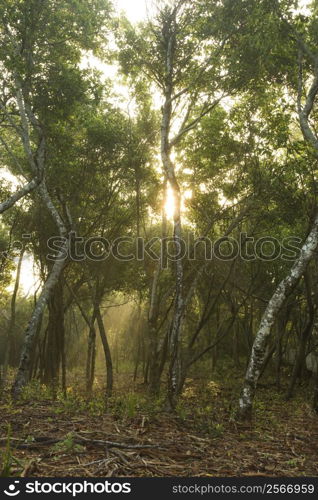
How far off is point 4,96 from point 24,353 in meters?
8.61

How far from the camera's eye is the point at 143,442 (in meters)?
7.22

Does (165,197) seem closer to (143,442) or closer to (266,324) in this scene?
(266,324)

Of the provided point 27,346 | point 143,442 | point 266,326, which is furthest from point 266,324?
point 27,346

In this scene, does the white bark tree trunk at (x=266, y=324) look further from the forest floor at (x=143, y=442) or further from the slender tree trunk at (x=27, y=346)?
the slender tree trunk at (x=27, y=346)

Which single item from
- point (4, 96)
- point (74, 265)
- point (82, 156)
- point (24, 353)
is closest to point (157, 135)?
point (82, 156)

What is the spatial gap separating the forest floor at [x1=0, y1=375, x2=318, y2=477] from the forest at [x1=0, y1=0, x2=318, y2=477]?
37 millimetres

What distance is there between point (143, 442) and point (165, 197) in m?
10.3

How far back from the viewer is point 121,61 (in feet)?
44.0

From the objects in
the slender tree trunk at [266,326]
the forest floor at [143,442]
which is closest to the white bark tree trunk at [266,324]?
the slender tree trunk at [266,326]

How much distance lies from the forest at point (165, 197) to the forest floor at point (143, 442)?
0.04m

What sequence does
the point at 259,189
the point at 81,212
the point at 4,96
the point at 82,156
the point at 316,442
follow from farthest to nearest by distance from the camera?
the point at 81,212 < the point at 82,156 < the point at 259,189 < the point at 4,96 < the point at 316,442

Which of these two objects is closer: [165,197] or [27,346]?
[27,346]

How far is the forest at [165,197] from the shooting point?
24.8 feet
